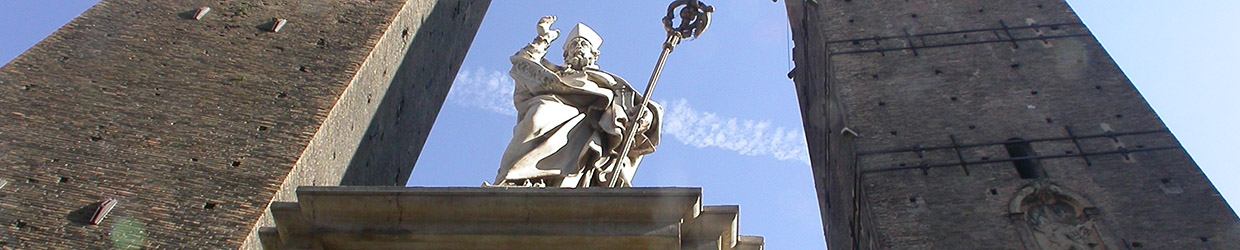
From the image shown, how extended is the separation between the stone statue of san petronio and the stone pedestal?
2.88 feet

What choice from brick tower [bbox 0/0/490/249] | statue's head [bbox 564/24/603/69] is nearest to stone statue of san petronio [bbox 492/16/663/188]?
statue's head [bbox 564/24/603/69]

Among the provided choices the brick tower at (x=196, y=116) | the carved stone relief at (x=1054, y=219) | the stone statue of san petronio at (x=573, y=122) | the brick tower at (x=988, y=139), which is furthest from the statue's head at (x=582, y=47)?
the carved stone relief at (x=1054, y=219)

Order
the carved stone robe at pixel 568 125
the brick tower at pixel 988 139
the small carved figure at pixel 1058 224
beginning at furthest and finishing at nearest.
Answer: the brick tower at pixel 988 139
the small carved figure at pixel 1058 224
the carved stone robe at pixel 568 125

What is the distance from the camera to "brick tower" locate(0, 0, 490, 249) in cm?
797

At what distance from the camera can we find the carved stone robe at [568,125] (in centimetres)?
658

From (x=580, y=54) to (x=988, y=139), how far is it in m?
8.57

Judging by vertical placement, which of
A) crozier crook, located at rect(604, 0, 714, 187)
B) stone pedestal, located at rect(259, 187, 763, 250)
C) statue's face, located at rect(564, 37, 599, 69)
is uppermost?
crozier crook, located at rect(604, 0, 714, 187)

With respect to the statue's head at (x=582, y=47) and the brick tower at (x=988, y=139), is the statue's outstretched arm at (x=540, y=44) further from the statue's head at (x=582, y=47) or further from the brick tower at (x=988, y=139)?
the brick tower at (x=988, y=139)

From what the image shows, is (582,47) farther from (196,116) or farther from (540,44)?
(196,116)

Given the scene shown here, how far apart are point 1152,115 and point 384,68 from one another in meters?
8.08

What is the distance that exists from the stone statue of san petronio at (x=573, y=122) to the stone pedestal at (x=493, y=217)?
0.88 metres

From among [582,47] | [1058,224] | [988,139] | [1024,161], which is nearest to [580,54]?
[582,47]

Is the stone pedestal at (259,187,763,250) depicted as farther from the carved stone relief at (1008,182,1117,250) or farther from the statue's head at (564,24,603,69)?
the carved stone relief at (1008,182,1117,250)

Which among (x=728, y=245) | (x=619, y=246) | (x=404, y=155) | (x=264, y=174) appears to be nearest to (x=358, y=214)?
(x=619, y=246)
